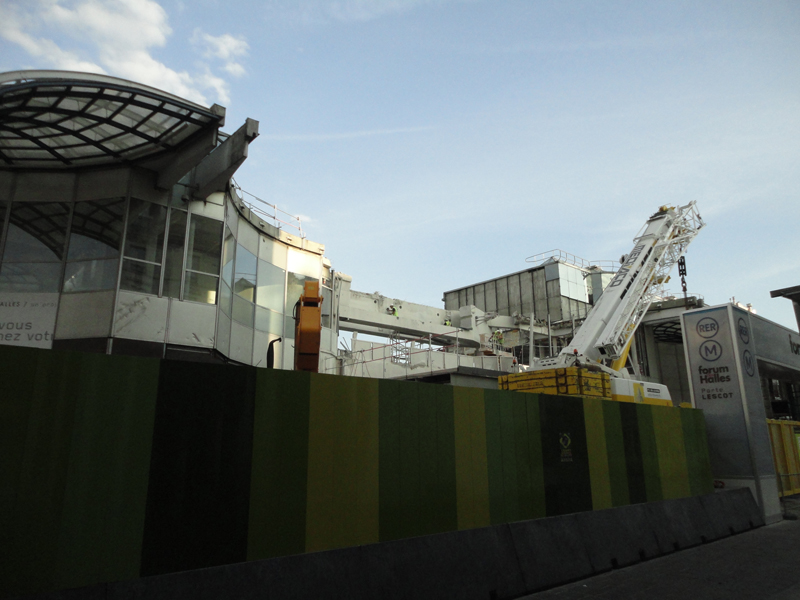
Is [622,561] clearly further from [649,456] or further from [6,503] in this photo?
[6,503]

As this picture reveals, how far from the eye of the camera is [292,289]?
21359mm

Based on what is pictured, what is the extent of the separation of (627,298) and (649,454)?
1411cm

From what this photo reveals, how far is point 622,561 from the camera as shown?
859cm

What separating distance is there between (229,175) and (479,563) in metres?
11.7

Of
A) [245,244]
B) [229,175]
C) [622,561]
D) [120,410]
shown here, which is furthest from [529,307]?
[120,410]

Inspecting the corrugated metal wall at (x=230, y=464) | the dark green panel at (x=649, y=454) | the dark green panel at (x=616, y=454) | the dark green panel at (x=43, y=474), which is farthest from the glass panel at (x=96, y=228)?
the dark green panel at (x=649, y=454)

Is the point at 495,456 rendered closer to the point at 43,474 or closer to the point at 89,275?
the point at 43,474

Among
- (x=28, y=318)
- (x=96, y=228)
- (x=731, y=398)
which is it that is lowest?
(x=731, y=398)

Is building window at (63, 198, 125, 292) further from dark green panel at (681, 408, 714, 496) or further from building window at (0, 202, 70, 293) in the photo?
dark green panel at (681, 408, 714, 496)

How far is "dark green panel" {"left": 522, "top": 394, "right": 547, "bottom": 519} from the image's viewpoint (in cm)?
820

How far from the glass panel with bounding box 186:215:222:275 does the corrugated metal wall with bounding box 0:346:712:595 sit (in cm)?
1051

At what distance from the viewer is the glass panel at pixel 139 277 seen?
14.0 meters

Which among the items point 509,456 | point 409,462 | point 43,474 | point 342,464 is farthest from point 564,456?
point 43,474

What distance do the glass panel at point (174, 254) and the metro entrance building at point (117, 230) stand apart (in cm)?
3
